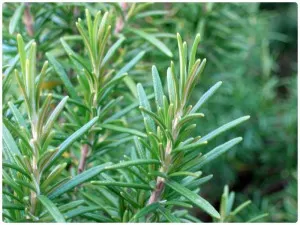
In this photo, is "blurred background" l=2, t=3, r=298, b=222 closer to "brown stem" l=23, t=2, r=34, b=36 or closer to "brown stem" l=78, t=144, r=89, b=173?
"brown stem" l=23, t=2, r=34, b=36

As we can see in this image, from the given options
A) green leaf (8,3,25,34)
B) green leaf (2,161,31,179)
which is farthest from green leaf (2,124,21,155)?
green leaf (8,3,25,34)

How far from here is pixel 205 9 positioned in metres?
1.21

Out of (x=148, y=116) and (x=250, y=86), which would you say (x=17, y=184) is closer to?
(x=148, y=116)

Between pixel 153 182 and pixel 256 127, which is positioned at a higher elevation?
pixel 153 182

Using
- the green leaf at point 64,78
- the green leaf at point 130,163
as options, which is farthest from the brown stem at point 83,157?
the green leaf at point 130,163

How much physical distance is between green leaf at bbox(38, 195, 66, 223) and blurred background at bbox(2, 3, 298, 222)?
0.33m

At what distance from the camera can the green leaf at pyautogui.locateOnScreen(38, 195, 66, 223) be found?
59 cm

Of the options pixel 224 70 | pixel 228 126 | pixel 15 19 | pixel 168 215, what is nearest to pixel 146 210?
pixel 168 215

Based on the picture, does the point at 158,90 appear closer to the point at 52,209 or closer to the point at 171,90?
the point at 171,90

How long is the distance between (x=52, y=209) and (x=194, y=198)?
17cm

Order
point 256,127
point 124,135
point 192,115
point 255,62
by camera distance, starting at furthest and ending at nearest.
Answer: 1. point 255,62
2. point 256,127
3. point 124,135
4. point 192,115

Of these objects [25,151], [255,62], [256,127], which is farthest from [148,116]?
[255,62]

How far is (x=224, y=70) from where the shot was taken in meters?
1.36

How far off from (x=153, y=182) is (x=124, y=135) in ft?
0.64
